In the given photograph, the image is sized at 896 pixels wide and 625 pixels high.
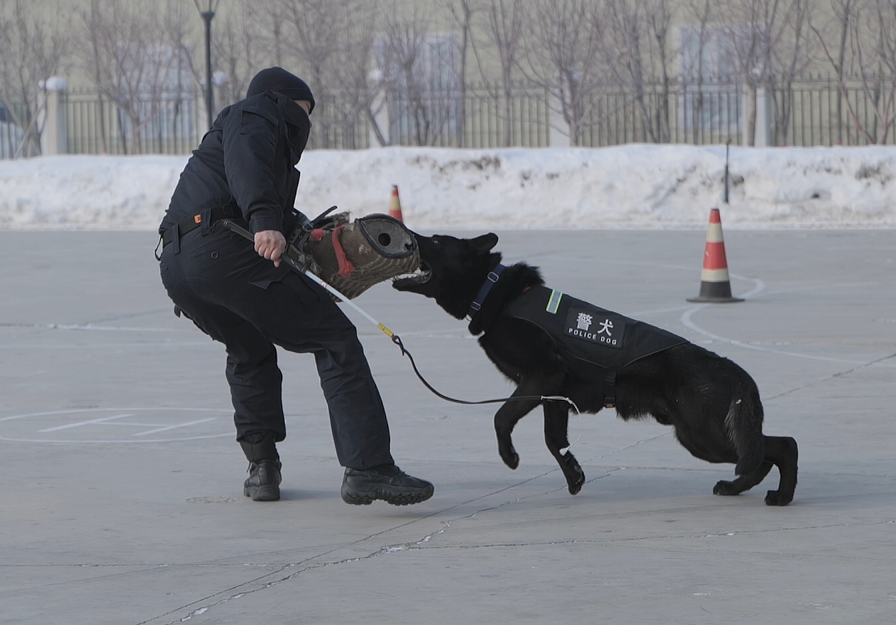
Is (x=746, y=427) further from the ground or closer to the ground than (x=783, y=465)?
further from the ground

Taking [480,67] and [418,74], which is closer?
[418,74]

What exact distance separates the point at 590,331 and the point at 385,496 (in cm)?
104

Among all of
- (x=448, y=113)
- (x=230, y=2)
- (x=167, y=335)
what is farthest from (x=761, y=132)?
(x=167, y=335)

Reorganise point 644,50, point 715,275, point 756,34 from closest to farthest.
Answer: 1. point 715,275
2. point 756,34
3. point 644,50

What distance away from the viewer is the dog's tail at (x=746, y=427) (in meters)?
5.20

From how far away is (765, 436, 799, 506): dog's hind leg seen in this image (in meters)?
5.27

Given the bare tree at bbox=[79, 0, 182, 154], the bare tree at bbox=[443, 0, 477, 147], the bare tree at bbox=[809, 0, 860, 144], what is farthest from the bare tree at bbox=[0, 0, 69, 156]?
the bare tree at bbox=[809, 0, 860, 144]

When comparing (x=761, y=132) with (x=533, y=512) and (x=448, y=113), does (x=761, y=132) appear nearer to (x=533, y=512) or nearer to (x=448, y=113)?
(x=448, y=113)

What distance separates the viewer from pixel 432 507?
17.6 ft

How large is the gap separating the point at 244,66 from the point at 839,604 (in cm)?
3433

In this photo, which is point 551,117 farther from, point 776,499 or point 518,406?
point 776,499

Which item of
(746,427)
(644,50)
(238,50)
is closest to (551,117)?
(644,50)

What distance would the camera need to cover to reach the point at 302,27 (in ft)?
115

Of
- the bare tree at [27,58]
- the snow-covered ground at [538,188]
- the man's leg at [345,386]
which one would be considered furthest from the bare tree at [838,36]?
the man's leg at [345,386]
